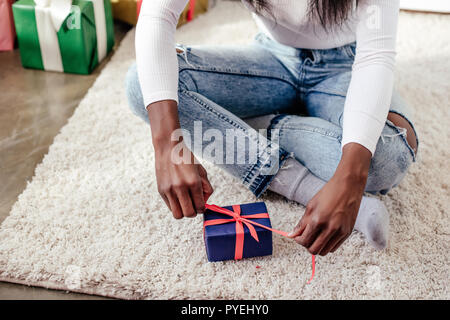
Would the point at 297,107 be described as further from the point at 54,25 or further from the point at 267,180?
the point at 54,25

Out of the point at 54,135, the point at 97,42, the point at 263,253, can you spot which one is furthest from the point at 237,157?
the point at 97,42

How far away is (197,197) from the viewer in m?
0.74

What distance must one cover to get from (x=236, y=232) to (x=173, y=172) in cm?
17

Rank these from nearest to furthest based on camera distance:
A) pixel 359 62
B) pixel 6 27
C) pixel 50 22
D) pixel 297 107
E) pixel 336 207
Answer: pixel 336 207 → pixel 359 62 → pixel 297 107 → pixel 50 22 → pixel 6 27

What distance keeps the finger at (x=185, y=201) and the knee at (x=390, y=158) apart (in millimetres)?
387

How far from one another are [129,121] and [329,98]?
1.98 ft

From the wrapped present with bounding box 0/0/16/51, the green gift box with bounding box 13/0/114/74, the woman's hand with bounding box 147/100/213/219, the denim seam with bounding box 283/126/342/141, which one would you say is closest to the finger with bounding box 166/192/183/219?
the woman's hand with bounding box 147/100/213/219

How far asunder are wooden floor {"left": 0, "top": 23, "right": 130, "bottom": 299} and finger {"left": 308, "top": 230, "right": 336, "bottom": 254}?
445 mm

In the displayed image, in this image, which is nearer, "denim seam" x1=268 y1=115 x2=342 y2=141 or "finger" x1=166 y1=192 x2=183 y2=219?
"finger" x1=166 y1=192 x2=183 y2=219

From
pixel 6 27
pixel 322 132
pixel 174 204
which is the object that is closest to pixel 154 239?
pixel 174 204

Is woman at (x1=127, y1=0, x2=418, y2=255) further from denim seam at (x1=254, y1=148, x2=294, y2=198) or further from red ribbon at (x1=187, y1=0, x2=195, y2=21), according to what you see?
red ribbon at (x1=187, y1=0, x2=195, y2=21)

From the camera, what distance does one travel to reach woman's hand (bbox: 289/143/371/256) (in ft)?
2.33

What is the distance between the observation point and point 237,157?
89 cm

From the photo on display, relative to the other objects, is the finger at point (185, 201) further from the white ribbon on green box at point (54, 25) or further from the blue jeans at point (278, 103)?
the white ribbon on green box at point (54, 25)
